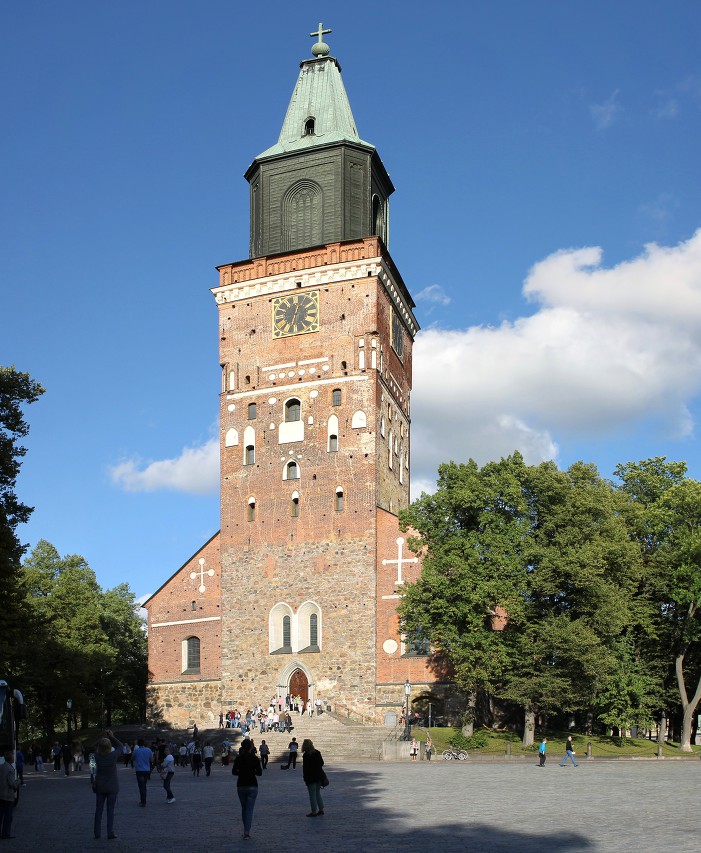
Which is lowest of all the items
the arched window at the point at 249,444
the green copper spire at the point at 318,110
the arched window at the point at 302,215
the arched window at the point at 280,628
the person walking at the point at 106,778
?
the person walking at the point at 106,778

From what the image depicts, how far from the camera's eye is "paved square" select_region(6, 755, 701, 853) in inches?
572

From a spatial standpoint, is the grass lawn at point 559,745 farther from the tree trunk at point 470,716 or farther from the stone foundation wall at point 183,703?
the stone foundation wall at point 183,703

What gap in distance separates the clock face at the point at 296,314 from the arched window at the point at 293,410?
356 cm

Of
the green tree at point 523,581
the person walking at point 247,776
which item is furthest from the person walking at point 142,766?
the green tree at point 523,581

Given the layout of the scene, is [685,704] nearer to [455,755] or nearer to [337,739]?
[455,755]

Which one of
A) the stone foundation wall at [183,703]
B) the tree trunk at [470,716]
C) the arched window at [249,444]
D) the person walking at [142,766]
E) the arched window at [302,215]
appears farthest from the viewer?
the arched window at [302,215]

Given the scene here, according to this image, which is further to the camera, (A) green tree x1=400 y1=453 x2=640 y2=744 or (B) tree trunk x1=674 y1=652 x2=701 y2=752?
(B) tree trunk x1=674 y1=652 x2=701 y2=752

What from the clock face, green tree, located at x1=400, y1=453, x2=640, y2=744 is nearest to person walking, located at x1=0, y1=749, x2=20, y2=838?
green tree, located at x1=400, y1=453, x2=640, y2=744

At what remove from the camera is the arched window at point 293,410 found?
170 ft

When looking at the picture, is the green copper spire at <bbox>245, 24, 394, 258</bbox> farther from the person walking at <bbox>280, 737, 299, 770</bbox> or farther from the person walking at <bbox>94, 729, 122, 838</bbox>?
the person walking at <bbox>94, 729, 122, 838</bbox>

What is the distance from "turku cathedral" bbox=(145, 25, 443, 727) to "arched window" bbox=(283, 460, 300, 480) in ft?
0.19

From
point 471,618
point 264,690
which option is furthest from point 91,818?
point 264,690

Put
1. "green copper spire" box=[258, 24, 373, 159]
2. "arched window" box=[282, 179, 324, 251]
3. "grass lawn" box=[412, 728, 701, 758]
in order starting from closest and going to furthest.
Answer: "grass lawn" box=[412, 728, 701, 758]
"arched window" box=[282, 179, 324, 251]
"green copper spire" box=[258, 24, 373, 159]

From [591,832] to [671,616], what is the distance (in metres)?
35.4
